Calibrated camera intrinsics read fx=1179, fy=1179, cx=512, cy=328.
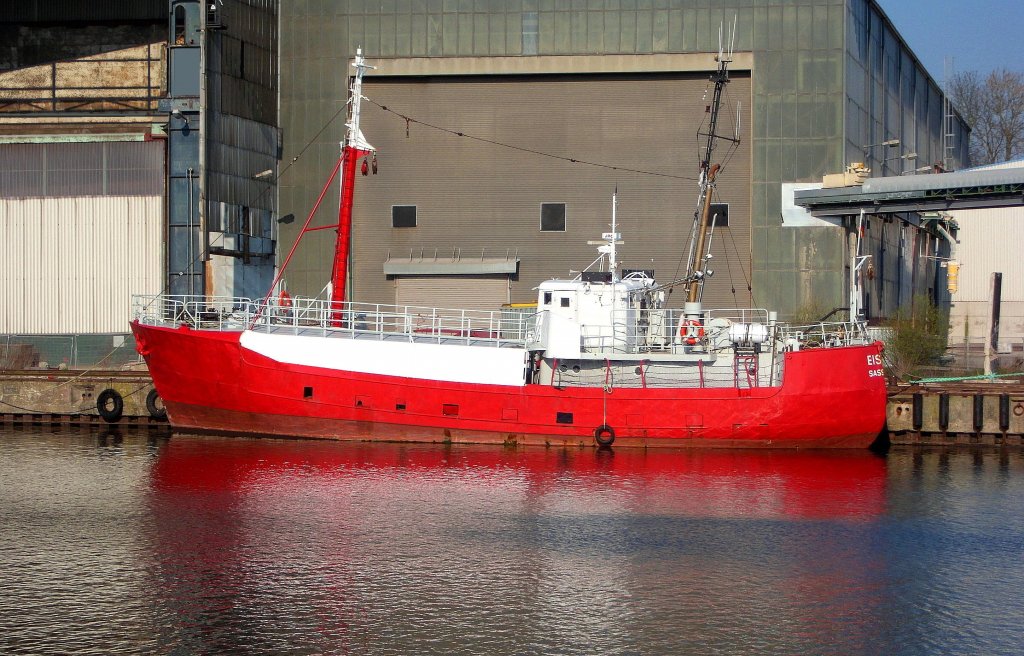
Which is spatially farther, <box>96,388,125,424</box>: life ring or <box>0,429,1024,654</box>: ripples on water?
<box>96,388,125,424</box>: life ring

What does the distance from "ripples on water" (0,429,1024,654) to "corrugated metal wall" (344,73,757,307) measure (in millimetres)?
13915

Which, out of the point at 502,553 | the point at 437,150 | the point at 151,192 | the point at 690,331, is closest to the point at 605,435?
the point at 690,331

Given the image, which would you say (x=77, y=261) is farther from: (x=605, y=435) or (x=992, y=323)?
(x=992, y=323)

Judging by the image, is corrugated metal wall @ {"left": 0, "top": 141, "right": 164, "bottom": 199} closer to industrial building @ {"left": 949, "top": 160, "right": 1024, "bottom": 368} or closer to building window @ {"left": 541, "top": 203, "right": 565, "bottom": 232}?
building window @ {"left": 541, "top": 203, "right": 565, "bottom": 232}

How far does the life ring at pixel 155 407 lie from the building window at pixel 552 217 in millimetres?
14358

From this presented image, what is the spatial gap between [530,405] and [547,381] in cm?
92

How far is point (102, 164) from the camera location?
125ft

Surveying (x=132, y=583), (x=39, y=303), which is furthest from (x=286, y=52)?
(x=132, y=583)

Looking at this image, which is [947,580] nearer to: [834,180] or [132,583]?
[132,583]

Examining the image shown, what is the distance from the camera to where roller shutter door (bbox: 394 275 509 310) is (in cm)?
3934

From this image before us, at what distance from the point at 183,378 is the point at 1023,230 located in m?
38.6

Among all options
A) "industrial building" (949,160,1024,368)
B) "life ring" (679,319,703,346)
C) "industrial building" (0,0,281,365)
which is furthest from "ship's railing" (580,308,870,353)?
"industrial building" (949,160,1024,368)

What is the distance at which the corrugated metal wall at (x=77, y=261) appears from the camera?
37.7m

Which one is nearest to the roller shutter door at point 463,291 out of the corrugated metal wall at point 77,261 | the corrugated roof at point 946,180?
the corrugated metal wall at point 77,261
